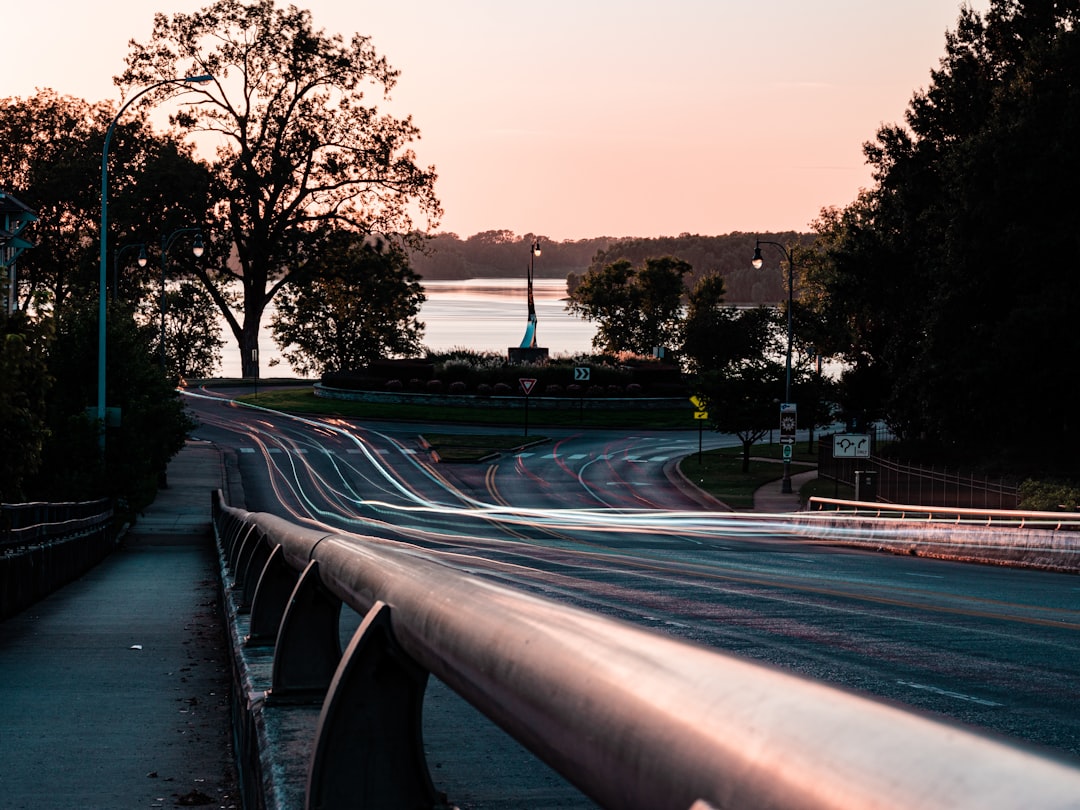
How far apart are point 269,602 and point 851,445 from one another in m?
35.7

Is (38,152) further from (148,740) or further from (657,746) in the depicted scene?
(657,746)

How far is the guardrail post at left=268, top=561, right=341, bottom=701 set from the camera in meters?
4.74

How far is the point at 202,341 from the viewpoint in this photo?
117m

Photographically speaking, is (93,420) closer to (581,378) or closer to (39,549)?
(39,549)

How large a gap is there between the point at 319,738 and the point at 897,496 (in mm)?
42648

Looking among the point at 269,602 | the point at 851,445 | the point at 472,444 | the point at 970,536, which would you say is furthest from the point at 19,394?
the point at 472,444

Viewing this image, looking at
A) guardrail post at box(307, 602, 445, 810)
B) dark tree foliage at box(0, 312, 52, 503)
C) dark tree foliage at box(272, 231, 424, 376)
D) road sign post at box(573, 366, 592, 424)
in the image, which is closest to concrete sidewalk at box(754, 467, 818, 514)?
road sign post at box(573, 366, 592, 424)

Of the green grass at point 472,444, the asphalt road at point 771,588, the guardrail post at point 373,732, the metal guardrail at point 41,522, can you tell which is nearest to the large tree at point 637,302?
the green grass at point 472,444

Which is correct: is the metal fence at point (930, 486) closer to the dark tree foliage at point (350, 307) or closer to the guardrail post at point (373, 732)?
the guardrail post at point (373, 732)

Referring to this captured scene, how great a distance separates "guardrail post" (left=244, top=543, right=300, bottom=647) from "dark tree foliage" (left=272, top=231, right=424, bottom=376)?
260 ft

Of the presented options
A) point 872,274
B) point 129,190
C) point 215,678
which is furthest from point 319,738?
point 129,190

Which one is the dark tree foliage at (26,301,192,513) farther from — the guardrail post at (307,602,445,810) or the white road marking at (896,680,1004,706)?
the guardrail post at (307,602,445,810)

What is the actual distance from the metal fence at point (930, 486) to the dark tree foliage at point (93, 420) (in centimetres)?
2070

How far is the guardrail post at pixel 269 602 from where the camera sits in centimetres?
629
